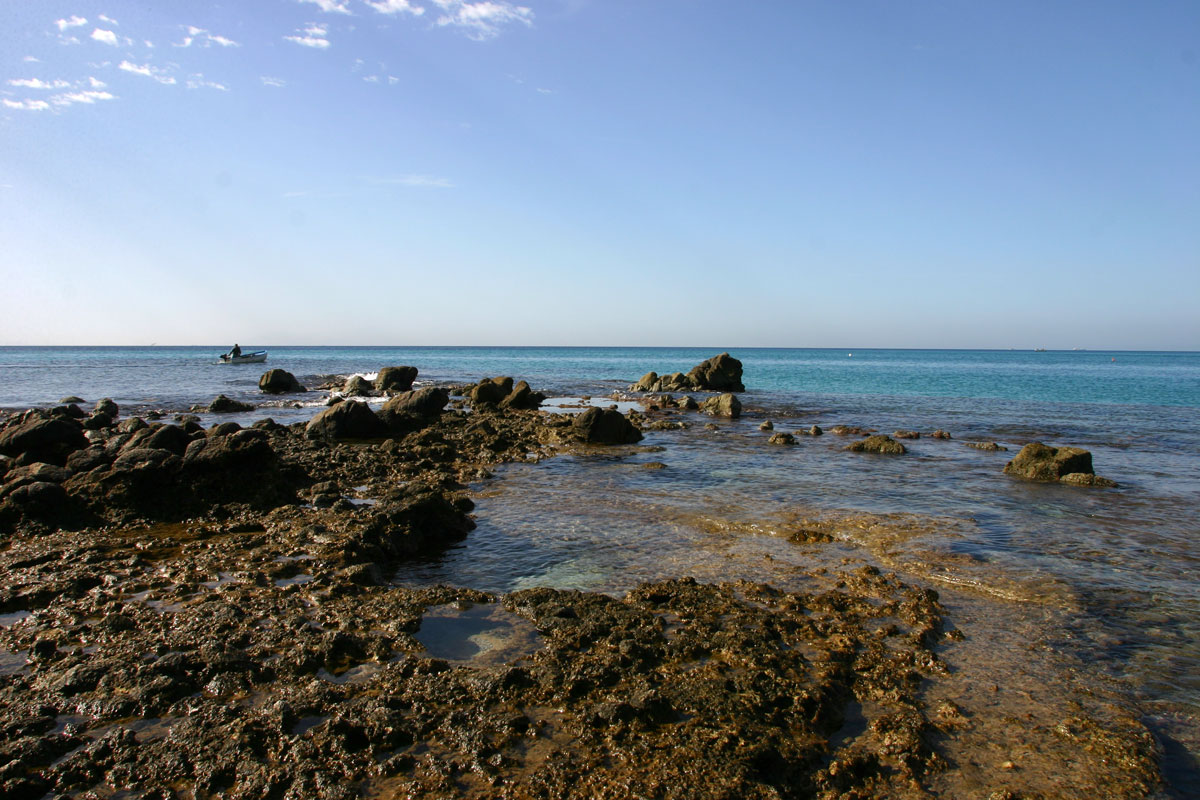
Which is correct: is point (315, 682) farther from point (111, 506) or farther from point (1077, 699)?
point (111, 506)

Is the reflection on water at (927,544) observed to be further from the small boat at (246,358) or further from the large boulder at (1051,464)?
the small boat at (246,358)

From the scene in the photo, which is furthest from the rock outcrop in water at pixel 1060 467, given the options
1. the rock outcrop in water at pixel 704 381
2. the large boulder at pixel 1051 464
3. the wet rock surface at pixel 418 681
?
the rock outcrop in water at pixel 704 381

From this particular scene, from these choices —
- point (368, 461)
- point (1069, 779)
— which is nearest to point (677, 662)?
point (1069, 779)

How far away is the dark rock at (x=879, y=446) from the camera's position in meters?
21.0

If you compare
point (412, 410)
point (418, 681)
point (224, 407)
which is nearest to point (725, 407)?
point (412, 410)

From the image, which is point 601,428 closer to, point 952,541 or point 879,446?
point 879,446

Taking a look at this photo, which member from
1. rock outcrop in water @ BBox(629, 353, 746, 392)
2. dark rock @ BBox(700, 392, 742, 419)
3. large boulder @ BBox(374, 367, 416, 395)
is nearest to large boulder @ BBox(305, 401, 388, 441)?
dark rock @ BBox(700, 392, 742, 419)

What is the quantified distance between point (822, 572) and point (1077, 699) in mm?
3542

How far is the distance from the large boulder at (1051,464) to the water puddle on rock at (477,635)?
15.6 metres

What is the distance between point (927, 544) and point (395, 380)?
40451 millimetres

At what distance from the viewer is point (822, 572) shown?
9312 millimetres

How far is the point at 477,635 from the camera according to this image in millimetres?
7035

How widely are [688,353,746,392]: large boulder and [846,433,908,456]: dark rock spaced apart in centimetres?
2703

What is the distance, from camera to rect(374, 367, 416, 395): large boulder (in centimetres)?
4506
